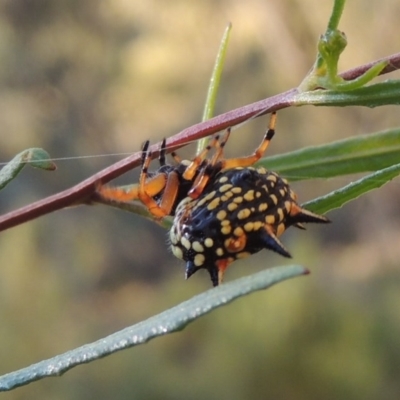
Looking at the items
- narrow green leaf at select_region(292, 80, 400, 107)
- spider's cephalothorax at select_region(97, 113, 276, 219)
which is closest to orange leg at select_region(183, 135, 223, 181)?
spider's cephalothorax at select_region(97, 113, 276, 219)

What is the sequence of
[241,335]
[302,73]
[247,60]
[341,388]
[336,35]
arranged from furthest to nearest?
[247,60], [302,73], [241,335], [341,388], [336,35]

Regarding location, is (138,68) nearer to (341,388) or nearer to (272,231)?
(341,388)

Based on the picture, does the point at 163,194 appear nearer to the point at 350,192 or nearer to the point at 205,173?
the point at 205,173

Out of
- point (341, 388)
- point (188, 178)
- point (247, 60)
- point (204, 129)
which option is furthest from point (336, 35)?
point (247, 60)

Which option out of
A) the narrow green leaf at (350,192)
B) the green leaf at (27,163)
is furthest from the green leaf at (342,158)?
the green leaf at (27,163)

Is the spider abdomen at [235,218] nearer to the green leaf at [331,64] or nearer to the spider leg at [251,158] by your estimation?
the spider leg at [251,158]

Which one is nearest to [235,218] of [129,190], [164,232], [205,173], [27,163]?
[205,173]
